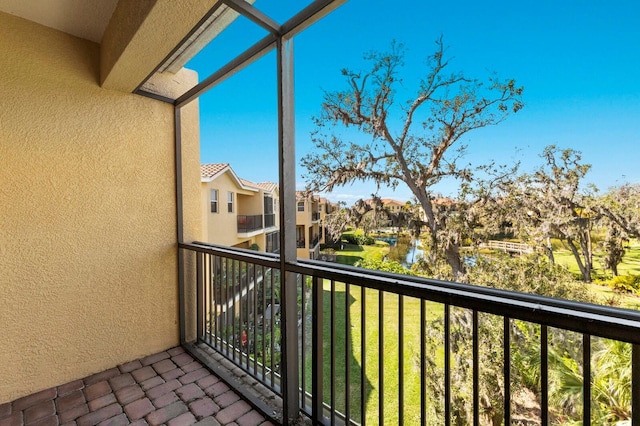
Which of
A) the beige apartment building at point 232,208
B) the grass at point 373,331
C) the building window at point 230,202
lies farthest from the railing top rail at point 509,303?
the building window at point 230,202

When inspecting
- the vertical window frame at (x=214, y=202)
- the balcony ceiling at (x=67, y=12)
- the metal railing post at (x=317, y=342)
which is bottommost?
the metal railing post at (x=317, y=342)

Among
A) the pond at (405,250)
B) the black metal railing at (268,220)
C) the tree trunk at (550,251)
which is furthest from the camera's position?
the black metal railing at (268,220)

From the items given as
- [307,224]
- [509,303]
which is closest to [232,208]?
[307,224]

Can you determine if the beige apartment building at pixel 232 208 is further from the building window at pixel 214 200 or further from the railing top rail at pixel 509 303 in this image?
the railing top rail at pixel 509 303

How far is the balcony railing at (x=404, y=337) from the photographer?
1.04m

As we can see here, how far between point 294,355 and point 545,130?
1.84m

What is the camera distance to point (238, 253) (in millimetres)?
2396

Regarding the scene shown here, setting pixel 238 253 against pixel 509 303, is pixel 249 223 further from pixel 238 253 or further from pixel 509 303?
pixel 509 303

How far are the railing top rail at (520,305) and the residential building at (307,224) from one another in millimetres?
460

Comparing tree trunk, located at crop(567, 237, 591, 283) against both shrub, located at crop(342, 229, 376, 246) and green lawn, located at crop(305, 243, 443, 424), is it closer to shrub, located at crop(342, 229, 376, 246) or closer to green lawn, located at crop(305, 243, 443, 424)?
green lawn, located at crop(305, 243, 443, 424)

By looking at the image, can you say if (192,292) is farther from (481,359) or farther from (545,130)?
(545,130)

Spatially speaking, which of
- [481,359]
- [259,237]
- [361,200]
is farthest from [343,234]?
[259,237]

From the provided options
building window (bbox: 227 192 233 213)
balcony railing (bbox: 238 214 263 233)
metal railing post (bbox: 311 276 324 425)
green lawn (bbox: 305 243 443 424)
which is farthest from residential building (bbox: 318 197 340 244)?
building window (bbox: 227 192 233 213)

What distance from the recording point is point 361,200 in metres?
1.79
